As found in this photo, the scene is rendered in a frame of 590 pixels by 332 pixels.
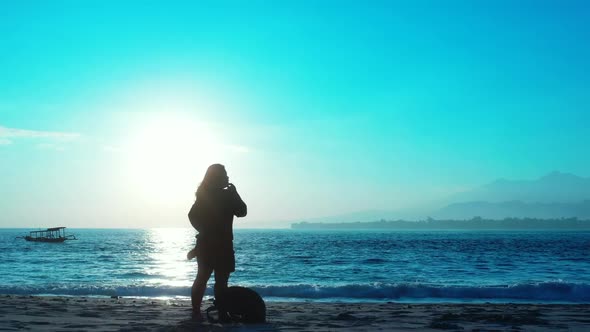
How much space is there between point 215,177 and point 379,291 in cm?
991

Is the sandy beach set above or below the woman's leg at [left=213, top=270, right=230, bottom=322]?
below

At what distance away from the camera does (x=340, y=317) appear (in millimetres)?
8484

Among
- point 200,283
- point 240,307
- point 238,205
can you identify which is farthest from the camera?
point 200,283

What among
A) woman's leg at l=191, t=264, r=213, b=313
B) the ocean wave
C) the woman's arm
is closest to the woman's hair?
the woman's arm

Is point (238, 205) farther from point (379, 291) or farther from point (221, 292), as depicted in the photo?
point (379, 291)

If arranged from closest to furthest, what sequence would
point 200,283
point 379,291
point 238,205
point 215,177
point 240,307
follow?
point 240,307, point 238,205, point 215,177, point 200,283, point 379,291

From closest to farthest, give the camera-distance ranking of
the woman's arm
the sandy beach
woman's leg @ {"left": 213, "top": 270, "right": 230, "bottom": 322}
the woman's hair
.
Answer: the sandy beach
woman's leg @ {"left": 213, "top": 270, "right": 230, "bottom": 322}
the woman's arm
the woman's hair

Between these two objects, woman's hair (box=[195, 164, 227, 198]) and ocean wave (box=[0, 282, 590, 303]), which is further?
ocean wave (box=[0, 282, 590, 303])

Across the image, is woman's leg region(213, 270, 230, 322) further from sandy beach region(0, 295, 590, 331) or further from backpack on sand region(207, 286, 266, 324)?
sandy beach region(0, 295, 590, 331)

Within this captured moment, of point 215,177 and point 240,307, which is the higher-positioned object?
point 215,177

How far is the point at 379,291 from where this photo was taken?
53.2 feet

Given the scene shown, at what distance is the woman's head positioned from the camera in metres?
7.89

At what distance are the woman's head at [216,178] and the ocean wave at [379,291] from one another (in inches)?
328

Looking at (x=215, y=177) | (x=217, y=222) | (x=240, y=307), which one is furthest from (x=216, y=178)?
(x=240, y=307)
